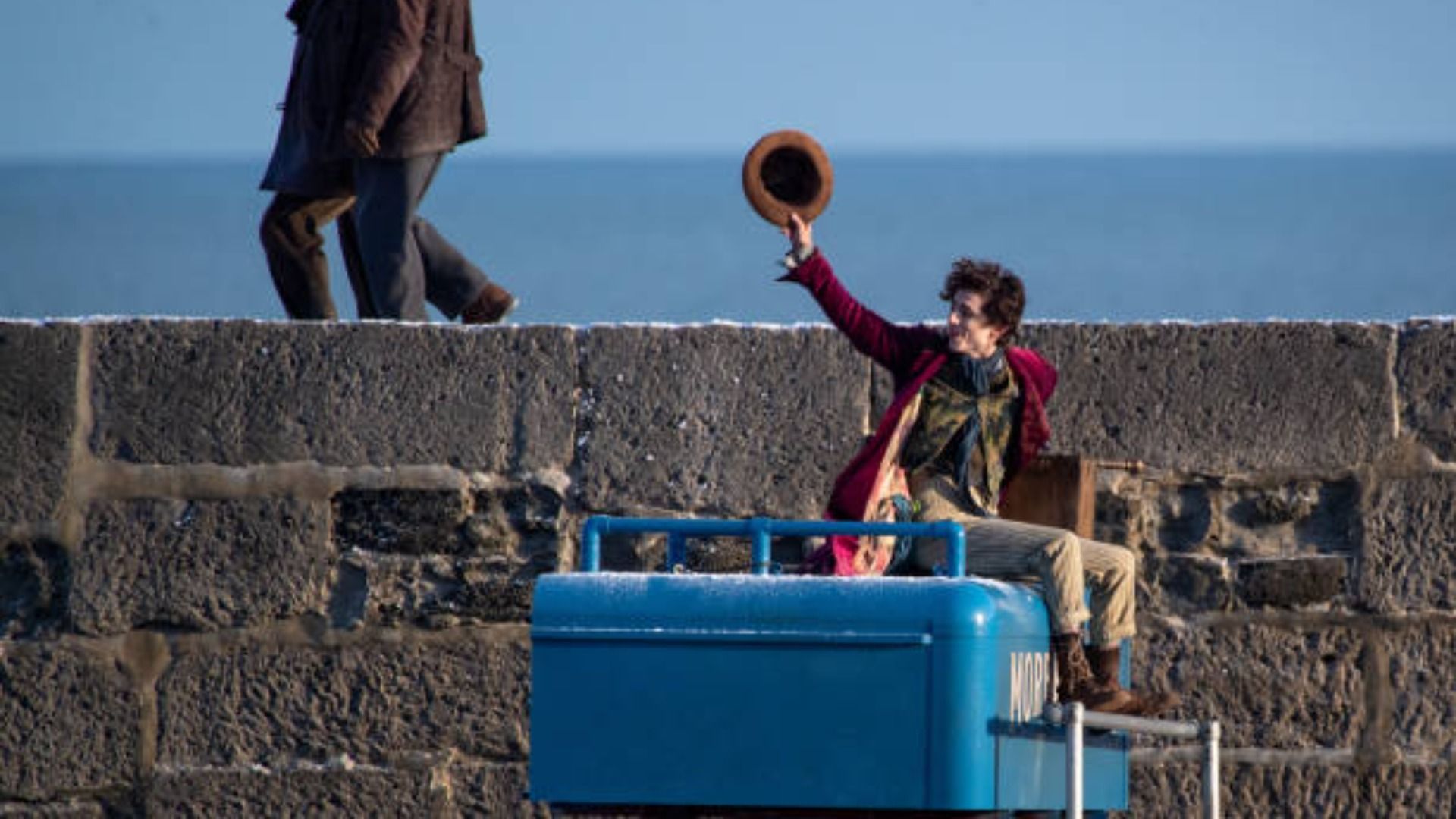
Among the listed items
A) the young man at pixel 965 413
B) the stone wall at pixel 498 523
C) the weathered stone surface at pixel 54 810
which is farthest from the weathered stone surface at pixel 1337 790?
the weathered stone surface at pixel 54 810

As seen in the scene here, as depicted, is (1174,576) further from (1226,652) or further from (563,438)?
(563,438)

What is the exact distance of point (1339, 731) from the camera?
665 centimetres

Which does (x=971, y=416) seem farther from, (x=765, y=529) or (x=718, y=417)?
(x=718, y=417)

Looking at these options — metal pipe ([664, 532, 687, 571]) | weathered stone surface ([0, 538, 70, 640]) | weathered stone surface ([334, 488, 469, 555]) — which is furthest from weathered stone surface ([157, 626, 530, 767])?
metal pipe ([664, 532, 687, 571])

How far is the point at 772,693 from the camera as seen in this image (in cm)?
463

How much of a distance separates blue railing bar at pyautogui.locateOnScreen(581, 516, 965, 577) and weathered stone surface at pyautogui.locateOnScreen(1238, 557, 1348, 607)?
191 centimetres

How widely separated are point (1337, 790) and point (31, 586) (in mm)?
3237

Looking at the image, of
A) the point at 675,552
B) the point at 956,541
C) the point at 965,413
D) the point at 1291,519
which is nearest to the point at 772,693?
the point at 956,541

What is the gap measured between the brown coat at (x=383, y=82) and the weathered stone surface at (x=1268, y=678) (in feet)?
7.23

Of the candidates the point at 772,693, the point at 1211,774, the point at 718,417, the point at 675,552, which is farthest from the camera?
the point at 718,417

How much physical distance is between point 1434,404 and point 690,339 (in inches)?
71.6

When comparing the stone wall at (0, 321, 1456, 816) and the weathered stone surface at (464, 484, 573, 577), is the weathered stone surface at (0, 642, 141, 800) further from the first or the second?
the weathered stone surface at (464, 484, 573, 577)

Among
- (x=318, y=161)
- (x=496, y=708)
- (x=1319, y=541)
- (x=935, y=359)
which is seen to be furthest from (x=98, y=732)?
(x=1319, y=541)

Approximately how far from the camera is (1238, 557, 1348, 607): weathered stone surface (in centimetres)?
664
